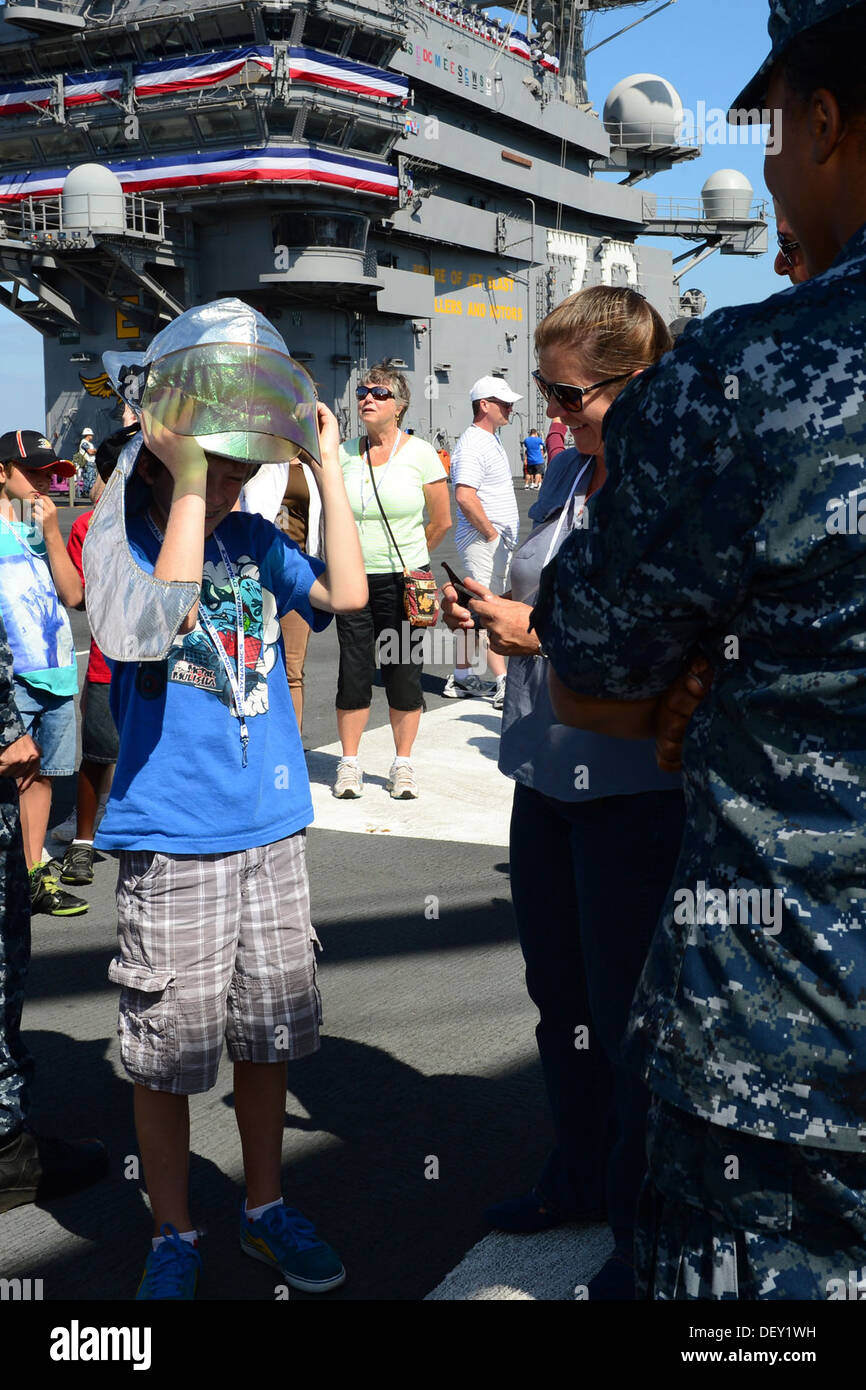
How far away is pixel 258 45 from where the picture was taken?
3145cm

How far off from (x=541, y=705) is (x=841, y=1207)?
159cm

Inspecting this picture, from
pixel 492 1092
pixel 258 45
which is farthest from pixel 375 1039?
pixel 258 45

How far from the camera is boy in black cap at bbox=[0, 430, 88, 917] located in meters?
5.27

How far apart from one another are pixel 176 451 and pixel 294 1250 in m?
1.83

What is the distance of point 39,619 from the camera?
5.37m

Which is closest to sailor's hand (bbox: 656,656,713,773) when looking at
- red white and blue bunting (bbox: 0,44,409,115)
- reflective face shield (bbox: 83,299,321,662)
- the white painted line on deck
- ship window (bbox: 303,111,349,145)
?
reflective face shield (bbox: 83,299,321,662)

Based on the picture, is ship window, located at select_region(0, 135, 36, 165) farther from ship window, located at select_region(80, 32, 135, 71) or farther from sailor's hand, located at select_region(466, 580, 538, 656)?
sailor's hand, located at select_region(466, 580, 538, 656)

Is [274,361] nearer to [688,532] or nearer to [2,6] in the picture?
[688,532]

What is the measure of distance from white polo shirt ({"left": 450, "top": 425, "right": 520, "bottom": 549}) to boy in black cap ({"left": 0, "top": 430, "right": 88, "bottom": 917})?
3513 millimetres

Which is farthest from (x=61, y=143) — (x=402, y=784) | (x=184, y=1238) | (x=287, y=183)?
(x=184, y=1238)

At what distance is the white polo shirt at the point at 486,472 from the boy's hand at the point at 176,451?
19.8 ft

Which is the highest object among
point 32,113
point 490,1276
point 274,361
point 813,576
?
point 32,113

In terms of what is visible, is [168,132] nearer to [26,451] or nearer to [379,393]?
[379,393]
